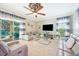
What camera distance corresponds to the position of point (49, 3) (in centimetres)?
215

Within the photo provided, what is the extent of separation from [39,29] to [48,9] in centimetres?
44

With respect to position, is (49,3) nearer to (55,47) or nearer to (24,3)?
(24,3)

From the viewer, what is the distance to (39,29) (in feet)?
7.32

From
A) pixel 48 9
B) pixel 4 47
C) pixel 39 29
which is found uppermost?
pixel 48 9

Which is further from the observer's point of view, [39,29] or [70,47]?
[39,29]

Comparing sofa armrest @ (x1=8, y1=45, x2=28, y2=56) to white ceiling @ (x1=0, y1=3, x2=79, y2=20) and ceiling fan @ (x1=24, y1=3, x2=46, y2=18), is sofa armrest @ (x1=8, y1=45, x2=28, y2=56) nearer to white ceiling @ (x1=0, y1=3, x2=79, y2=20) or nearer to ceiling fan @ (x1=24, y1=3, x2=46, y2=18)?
white ceiling @ (x1=0, y1=3, x2=79, y2=20)

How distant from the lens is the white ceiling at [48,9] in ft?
6.96

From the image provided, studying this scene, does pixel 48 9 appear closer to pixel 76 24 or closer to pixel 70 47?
pixel 76 24

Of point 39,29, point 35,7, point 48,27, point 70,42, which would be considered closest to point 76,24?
point 70,42

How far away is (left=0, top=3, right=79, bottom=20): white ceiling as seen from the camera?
6.96ft

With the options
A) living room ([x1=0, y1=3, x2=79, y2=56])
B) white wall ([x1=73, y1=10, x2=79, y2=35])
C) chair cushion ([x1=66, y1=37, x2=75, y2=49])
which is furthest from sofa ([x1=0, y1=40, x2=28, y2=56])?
white wall ([x1=73, y1=10, x2=79, y2=35])

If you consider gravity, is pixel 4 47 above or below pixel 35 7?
below

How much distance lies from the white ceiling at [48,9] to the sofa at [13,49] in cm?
58

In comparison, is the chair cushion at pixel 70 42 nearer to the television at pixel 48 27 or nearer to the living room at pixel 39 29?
the living room at pixel 39 29
